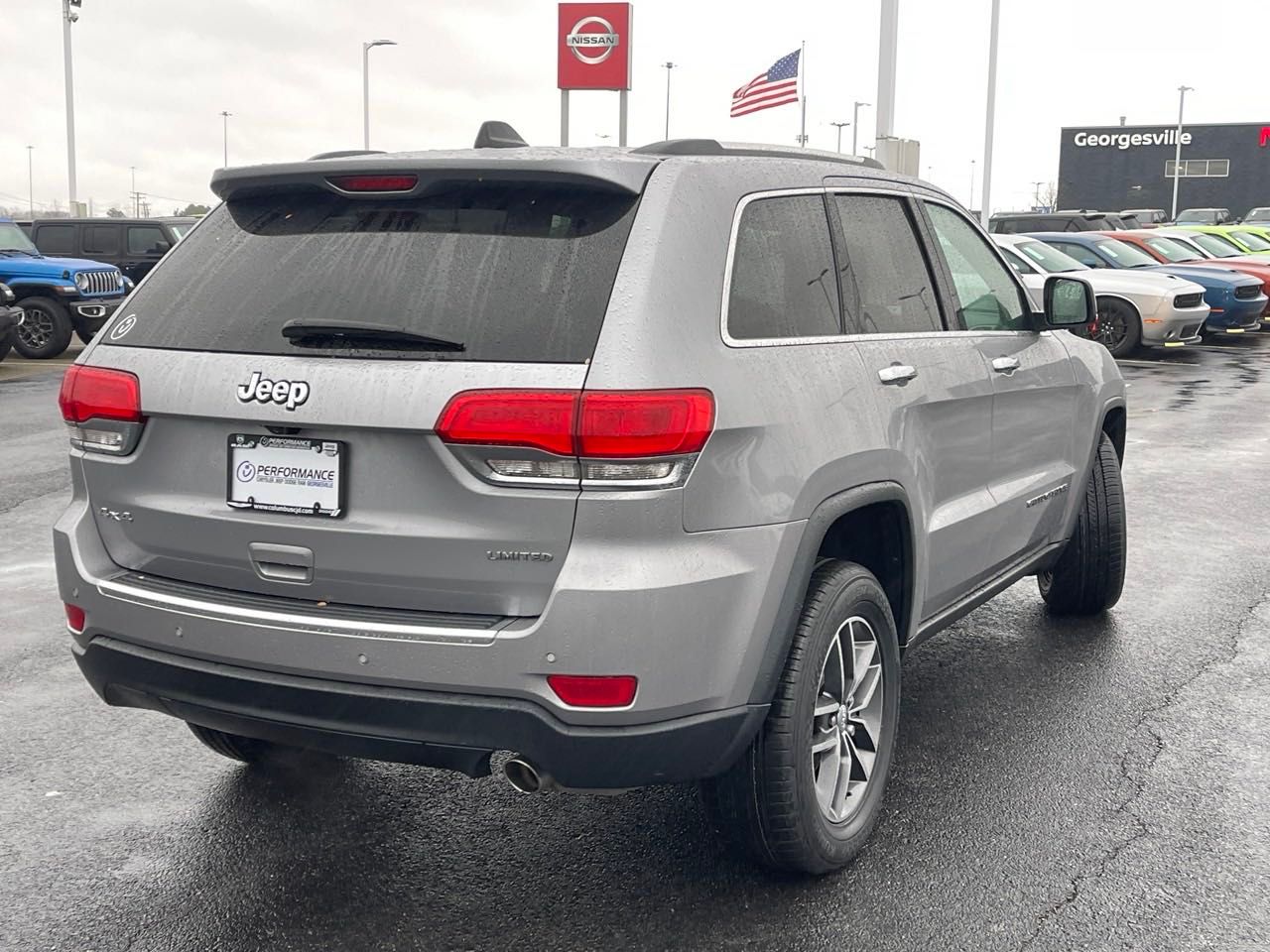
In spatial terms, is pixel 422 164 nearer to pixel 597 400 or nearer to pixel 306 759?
pixel 597 400

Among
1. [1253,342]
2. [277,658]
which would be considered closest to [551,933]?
[277,658]

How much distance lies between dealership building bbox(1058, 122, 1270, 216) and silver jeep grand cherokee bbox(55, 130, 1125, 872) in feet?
273

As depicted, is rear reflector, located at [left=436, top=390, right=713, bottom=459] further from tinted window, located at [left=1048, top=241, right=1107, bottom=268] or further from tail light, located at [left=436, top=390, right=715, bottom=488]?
tinted window, located at [left=1048, top=241, right=1107, bottom=268]

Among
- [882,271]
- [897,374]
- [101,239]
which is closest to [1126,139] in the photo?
[101,239]

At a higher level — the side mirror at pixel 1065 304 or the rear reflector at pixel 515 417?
the side mirror at pixel 1065 304

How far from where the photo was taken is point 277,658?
A: 3.14m

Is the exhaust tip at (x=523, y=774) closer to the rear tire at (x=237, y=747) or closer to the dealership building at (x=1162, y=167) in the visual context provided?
the rear tire at (x=237, y=747)

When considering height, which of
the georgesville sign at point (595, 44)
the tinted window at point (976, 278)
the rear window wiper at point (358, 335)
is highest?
the georgesville sign at point (595, 44)

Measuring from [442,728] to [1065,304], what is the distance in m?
3.10

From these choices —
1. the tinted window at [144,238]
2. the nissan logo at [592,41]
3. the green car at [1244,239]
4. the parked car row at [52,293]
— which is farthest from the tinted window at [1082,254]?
the nissan logo at [592,41]

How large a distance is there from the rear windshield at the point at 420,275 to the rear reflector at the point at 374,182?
33 mm

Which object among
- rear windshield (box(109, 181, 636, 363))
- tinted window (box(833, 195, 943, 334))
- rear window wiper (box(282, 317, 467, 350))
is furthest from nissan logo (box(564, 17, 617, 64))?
rear window wiper (box(282, 317, 467, 350))

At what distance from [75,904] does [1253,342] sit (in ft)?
73.3

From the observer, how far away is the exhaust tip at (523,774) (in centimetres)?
306
